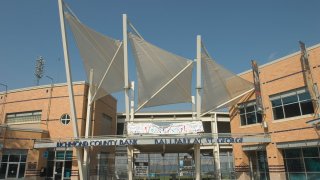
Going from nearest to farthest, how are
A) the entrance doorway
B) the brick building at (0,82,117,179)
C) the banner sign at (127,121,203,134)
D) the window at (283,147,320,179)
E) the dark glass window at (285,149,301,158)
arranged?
1. the window at (283,147,320,179)
2. the banner sign at (127,121,203,134)
3. the dark glass window at (285,149,301,158)
4. the brick building at (0,82,117,179)
5. the entrance doorway

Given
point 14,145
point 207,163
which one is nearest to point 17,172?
point 14,145

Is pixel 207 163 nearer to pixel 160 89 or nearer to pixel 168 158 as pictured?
pixel 168 158

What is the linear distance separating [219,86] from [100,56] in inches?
476

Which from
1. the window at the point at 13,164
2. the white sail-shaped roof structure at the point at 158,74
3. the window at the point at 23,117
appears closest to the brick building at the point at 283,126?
the white sail-shaped roof structure at the point at 158,74

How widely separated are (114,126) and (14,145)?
13452mm

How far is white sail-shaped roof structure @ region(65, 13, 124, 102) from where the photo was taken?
2758 centimetres

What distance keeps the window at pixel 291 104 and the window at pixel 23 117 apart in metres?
24.0

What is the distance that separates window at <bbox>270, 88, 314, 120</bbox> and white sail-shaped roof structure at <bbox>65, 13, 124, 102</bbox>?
15.1 m

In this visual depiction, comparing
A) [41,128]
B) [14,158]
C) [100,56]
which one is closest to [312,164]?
[100,56]

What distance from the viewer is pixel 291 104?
84.8ft

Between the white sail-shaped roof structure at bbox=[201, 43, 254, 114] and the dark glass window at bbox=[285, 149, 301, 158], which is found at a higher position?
the white sail-shaped roof structure at bbox=[201, 43, 254, 114]

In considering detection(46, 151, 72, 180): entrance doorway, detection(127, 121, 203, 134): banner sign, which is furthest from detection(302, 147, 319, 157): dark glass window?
detection(46, 151, 72, 180): entrance doorway

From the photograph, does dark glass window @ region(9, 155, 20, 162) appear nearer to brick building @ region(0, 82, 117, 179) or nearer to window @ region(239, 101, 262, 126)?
brick building @ region(0, 82, 117, 179)

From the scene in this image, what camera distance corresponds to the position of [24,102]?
33844 millimetres
